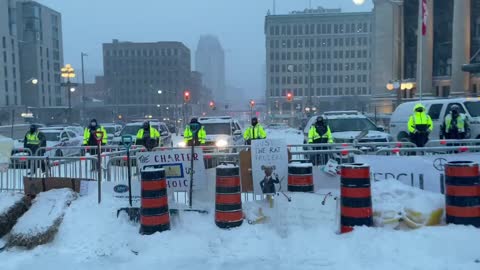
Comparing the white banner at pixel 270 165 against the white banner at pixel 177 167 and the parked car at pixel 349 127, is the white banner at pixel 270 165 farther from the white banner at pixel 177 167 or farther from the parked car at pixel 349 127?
the parked car at pixel 349 127

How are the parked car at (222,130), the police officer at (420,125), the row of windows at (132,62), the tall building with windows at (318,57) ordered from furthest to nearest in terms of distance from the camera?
the row of windows at (132,62), the tall building with windows at (318,57), the parked car at (222,130), the police officer at (420,125)

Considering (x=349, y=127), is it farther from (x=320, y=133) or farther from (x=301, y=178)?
(x=301, y=178)

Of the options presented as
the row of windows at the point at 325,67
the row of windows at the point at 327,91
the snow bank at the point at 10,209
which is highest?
the row of windows at the point at 325,67

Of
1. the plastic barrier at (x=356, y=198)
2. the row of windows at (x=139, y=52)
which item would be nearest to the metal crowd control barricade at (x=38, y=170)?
the plastic barrier at (x=356, y=198)

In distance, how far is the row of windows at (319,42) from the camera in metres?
137

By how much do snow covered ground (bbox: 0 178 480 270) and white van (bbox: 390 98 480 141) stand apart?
9.70m

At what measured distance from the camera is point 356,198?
715 cm

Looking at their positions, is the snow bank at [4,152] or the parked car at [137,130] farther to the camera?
the parked car at [137,130]

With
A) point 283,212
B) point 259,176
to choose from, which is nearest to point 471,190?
point 283,212

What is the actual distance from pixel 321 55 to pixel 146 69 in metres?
50.3

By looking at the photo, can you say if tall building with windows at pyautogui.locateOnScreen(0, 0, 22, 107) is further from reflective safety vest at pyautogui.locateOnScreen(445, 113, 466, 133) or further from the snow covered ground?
the snow covered ground

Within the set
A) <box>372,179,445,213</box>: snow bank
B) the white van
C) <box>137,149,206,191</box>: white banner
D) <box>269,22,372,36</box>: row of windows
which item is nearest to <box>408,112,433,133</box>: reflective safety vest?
the white van

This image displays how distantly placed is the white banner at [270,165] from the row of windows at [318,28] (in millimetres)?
131246

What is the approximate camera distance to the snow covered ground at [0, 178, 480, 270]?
6473mm
